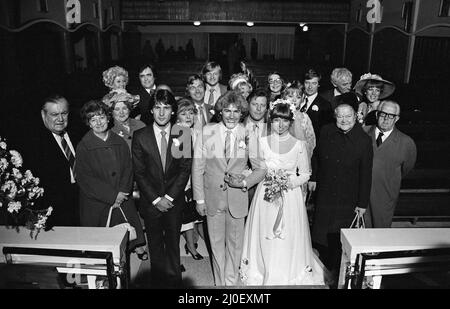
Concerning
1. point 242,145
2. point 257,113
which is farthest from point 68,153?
point 257,113

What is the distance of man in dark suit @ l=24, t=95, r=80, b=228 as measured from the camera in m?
2.88

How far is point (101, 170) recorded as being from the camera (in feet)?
10.0

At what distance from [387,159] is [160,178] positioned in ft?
6.95

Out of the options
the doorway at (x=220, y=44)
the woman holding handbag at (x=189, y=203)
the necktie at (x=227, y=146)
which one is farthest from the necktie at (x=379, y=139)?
the doorway at (x=220, y=44)

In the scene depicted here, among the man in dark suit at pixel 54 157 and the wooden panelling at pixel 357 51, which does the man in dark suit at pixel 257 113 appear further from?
the wooden panelling at pixel 357 51

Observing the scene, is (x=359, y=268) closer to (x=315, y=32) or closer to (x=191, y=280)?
(x=191, y=280)

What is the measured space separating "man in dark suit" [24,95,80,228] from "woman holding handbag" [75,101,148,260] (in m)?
0.12

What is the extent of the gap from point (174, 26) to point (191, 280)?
63.1 feet

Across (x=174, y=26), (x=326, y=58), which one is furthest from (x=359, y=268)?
(x=174, y=26)

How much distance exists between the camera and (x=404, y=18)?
34.6ft

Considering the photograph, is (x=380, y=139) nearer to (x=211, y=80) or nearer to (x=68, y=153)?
(x=211, y=80)

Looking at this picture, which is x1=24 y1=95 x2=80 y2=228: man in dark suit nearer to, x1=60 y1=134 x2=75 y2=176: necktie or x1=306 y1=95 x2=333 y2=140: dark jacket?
x1=60 y1=134 x2=75 y2=176: necktie

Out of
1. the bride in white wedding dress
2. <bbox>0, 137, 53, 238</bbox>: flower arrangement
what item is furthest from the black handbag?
<bbox>0, 137, 53, 238</bbox>: flower arrangement

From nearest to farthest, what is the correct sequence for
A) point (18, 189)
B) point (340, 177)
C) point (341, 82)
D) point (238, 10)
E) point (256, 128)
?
point (18, 189) → point (340, 177) → point (256, 128) → point (341, 82) → point (238, 10)
